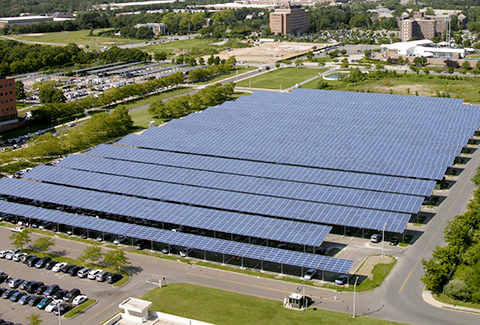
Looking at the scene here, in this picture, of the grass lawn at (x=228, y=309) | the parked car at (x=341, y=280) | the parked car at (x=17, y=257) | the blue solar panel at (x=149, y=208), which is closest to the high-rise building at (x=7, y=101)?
the blue solar panel at (x=149, y=208)

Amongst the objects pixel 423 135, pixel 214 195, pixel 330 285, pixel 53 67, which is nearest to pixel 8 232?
pixel 214 195

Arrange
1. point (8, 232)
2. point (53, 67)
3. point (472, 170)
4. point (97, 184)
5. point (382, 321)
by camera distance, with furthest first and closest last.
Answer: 1. point (53, 67)
2. point (472, 170)
3. point (97, 184)
4. point (8, 232)
5. point (382, 321)

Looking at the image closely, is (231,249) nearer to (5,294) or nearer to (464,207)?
(5,294)

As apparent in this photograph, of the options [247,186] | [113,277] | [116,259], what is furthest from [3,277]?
[247,186]

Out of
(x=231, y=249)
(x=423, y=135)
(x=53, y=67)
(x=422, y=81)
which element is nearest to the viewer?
(x=231, y=249)

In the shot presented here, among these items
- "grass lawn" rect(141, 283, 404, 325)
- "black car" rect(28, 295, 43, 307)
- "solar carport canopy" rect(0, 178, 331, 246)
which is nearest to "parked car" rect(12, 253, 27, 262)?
"black car" rect(28, 295, 43, 307)

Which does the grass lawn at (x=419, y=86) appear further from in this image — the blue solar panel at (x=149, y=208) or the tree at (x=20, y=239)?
the tree at (x=20, y=239)
